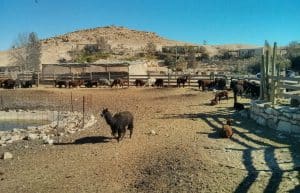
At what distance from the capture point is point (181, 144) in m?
14.4

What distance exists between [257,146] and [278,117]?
2.77 m

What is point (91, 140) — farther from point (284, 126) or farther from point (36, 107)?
point (36, 107)

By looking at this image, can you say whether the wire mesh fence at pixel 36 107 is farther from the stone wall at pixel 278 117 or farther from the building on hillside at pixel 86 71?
the building on hillside at pixel 86 71

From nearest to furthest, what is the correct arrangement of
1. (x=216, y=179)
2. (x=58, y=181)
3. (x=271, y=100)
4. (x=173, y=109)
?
(x=216, y=179)
(x=58, y=181)
(x=271, y=100)
(x=173, y=109)

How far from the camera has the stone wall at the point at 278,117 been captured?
15.2 m

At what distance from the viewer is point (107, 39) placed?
12344cm

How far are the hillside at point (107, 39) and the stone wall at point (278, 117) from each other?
84163 millimetres

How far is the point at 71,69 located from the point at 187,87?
14.8 m

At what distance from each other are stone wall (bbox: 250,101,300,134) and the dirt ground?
1.14ft

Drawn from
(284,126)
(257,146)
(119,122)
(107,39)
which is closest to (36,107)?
(119,122)

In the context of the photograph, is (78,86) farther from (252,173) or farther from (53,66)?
(252,173)

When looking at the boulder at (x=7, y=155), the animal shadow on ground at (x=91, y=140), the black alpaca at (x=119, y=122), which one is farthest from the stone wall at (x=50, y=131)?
the black alpaca at (x=119, y=122)

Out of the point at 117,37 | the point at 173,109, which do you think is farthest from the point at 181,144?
the point at 117,37

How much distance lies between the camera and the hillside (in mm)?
105762
